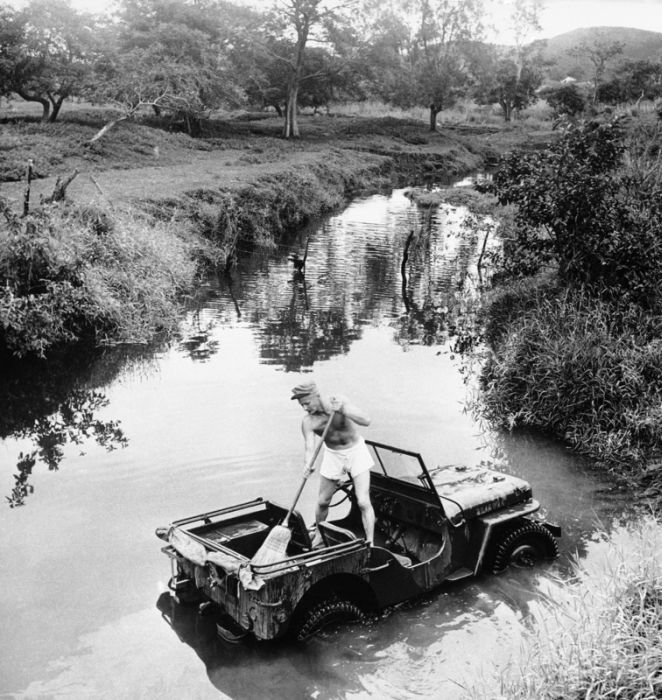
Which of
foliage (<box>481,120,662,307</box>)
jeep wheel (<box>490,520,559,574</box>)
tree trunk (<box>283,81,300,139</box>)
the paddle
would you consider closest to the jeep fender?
jeep wheel (<box>490,520,559,574</box>)

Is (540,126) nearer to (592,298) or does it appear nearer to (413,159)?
(413,159)

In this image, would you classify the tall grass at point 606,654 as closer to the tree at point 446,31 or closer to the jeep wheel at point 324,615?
the jeep wheel at point 324,615

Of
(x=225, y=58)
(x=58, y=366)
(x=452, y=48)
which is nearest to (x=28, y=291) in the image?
(x=58, y=366)

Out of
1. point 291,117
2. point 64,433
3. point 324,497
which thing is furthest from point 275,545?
point 291,117

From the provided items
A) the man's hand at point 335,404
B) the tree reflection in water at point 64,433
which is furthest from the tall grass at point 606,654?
the tree reflection in water at point 64,433

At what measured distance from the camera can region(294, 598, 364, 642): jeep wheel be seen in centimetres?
645

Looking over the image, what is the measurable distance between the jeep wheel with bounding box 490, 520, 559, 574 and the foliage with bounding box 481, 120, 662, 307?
683 cm

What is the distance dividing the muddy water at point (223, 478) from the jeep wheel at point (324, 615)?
0.15 meters

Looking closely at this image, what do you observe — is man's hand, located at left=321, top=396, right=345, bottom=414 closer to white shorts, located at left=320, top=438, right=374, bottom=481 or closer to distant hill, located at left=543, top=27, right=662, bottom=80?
white shorts, located at left=320, top=438, right=374, bottom=481

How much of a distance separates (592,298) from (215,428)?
759cm

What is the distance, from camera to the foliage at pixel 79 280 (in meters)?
14.5

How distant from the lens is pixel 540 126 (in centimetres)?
7288

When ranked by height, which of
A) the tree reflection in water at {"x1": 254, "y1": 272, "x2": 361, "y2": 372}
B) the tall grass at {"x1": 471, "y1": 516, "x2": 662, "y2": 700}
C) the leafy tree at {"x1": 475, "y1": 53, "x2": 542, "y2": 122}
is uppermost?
the leafy tree at {"x1": 475, "y1": 53, "x2": 542, "y2": 122}

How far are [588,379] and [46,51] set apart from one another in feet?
116
